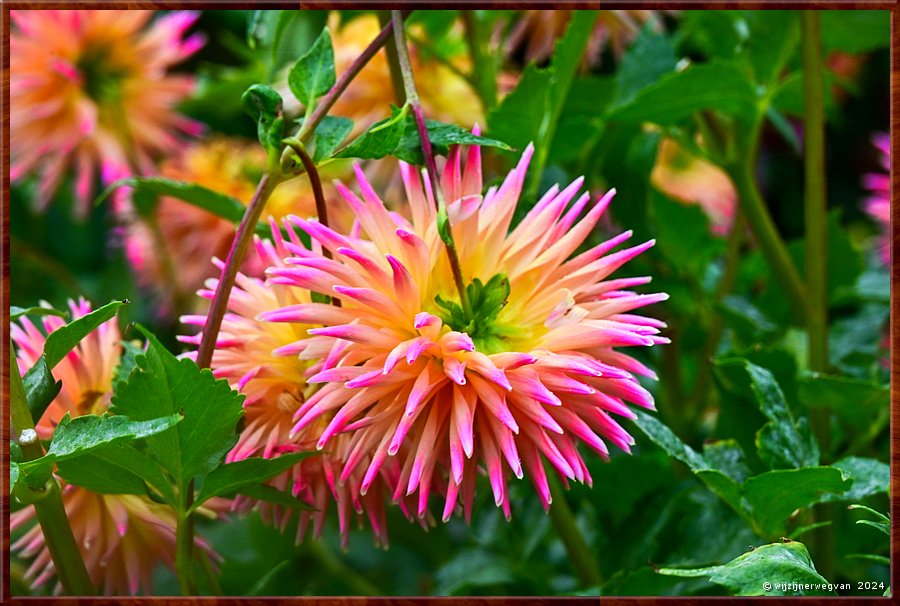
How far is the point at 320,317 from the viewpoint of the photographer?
32cm

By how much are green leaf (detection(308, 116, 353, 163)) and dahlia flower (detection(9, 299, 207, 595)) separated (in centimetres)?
12

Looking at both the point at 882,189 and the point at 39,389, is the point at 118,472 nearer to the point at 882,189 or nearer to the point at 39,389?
the point at 39,389

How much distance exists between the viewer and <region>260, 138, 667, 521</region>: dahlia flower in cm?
31

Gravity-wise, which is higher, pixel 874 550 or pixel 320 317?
pixel 320 317

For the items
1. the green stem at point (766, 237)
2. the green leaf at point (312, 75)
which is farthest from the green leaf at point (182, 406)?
the green stem at point (766, 237)

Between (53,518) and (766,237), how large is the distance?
378mm

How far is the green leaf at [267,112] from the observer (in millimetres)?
328

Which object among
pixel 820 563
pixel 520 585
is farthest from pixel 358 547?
pixel 820 563

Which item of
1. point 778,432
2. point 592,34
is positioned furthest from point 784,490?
point 592,34

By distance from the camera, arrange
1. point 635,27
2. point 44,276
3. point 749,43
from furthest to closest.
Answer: point 44,276 → point 635,27 → point 749,43

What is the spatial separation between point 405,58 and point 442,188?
53 millimetres

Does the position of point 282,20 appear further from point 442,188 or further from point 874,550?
point 874,550

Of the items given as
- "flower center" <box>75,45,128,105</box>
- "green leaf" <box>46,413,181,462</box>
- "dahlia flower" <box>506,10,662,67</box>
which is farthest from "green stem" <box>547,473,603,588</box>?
"flower center" <box>75,45,128,105</box>

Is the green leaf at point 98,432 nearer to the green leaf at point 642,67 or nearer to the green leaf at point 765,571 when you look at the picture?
the green leaf at point 765,571
